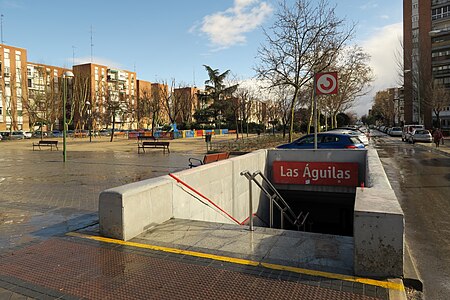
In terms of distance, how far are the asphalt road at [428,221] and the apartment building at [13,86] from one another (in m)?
68.2

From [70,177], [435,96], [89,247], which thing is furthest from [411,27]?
[89,247]

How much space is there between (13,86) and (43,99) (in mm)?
8537

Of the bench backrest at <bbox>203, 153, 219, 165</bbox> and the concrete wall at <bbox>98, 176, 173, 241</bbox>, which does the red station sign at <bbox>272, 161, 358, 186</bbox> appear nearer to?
the bench backrest at <bbox>203, 153, 219, 165</bbox>

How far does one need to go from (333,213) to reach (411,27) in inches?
2654

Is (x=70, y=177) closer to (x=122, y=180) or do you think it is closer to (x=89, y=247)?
(x=122, y=180)

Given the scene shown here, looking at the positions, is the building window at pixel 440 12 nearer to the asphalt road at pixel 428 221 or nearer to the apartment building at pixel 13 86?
the asphalt road at pixel 428 221

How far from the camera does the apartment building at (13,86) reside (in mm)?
65000

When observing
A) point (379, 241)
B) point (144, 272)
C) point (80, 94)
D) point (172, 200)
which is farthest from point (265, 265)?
point (80, 94)

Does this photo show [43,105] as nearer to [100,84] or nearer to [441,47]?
[100,84]

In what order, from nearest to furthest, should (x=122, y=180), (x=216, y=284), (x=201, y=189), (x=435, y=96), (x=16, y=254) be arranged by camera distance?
(x=216, y=284), (x=16, y=254), (x=201, y=189), (x=122, y=180), (x=435, y=96)

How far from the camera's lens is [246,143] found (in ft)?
78.2

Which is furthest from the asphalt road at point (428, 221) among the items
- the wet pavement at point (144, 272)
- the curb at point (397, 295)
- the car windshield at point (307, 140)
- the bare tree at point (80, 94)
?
the bare tree at point (80, 94)

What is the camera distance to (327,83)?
29.0ft

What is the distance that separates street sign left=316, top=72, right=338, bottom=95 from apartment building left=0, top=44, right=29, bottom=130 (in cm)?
6745
